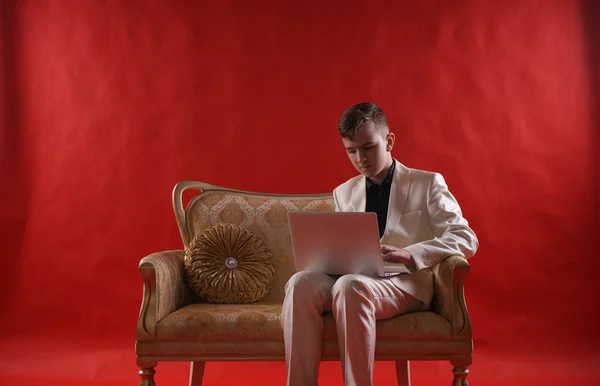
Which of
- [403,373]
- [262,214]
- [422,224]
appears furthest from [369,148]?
[403,373]

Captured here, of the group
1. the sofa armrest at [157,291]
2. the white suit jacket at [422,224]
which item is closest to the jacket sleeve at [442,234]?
the white suit jacket at [422,224]

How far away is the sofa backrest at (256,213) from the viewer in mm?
2932

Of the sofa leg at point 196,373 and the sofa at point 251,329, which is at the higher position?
the sofa at point 251,329

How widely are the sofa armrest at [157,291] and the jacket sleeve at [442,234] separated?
→ 2.70 feet

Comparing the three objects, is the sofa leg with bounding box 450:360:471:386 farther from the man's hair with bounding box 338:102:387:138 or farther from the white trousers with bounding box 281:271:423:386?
the man's hair with bounding box 338:102:387:138

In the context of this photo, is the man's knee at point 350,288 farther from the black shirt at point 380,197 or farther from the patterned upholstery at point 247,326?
the black shirt at point 380,197

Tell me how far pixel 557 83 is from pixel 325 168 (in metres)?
1.32

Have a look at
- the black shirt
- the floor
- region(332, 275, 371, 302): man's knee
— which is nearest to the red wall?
the floor

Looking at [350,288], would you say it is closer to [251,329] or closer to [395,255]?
[395,255]

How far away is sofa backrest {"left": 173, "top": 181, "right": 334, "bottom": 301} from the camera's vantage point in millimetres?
2932

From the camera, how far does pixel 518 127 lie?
3.92 m

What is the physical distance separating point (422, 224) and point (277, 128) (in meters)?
1.63

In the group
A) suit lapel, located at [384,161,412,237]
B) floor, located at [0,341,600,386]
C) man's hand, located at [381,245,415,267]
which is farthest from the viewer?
floor, located at [0,341,600,386]

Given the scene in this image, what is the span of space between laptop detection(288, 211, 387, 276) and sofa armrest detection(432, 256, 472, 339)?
229 millimetres
